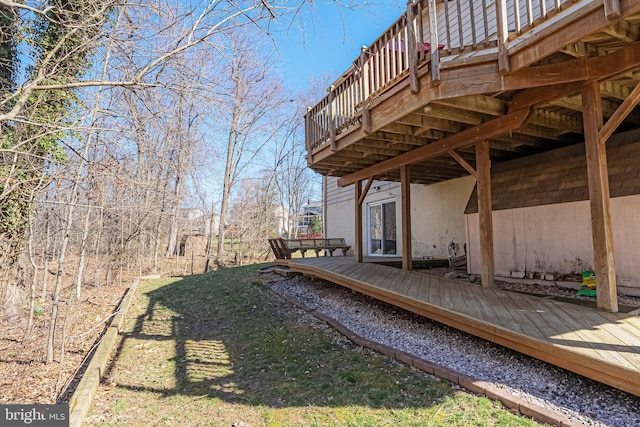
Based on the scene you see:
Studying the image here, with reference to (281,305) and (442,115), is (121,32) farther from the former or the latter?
(281,305)

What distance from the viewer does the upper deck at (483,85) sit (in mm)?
3203

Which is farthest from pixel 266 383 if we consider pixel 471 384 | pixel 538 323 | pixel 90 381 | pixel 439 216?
pixel 439 216

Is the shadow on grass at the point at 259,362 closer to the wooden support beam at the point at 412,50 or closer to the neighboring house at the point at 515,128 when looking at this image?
the neighboring house at the point at 515,128

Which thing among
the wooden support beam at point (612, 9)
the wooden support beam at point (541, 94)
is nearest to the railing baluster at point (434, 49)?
the wooden support beam at point (541, 94)

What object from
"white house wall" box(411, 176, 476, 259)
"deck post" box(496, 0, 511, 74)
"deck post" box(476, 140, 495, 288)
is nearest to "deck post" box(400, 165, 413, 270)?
"deck post" box(476, 140, 495, 288)

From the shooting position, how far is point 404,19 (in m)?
4.34

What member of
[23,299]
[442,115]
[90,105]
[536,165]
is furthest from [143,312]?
[536,165]

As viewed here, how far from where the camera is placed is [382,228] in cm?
1045

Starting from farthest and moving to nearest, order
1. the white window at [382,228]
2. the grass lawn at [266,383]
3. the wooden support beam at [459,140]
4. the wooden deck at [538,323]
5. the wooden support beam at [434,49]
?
1. the white window at [382,228]
2. the wooden support beam at [459,140]
3. the wooden support beam at [434,49]
4. the grass lawn at [266,383]
5. the wooden deck at [538,323]

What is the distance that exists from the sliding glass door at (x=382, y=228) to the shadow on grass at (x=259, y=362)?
4593mm

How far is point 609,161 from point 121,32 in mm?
6046

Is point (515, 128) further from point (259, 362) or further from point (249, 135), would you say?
point (249, 135)

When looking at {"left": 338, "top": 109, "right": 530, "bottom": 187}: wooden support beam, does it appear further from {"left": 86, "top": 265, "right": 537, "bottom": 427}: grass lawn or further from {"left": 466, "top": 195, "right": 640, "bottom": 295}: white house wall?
{"left": 86, "top": 265, "right": 537, "bottom": 427}: grass lawn

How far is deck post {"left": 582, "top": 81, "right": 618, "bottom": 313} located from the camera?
3316mm
